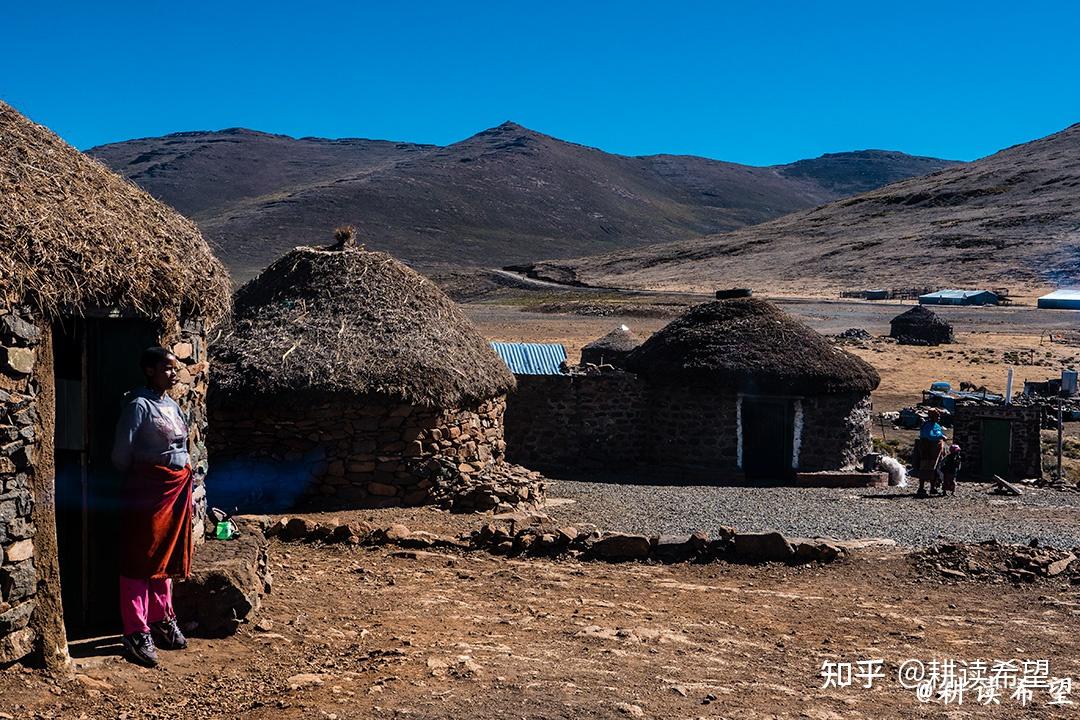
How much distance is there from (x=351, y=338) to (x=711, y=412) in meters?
7.94

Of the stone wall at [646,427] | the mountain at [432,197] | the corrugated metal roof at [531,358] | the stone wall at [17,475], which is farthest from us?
the mountain at [432,197]

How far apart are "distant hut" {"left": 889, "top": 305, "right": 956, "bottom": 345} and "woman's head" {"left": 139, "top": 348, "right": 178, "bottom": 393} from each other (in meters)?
42.6

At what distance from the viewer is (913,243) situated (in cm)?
8800

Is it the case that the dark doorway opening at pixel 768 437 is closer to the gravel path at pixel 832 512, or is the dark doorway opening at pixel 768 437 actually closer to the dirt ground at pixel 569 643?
the gravel path at pixel 832 512

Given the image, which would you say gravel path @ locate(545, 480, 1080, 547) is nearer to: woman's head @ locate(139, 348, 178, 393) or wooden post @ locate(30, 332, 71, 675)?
woman's head @ locate(139, 348, 178, 393)

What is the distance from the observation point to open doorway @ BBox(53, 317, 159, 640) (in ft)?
20.9

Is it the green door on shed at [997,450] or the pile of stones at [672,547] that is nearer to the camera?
the pile of stones at [672,547]

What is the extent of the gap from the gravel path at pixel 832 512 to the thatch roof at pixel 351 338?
2.39 metres

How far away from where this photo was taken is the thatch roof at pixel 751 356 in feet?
63.5

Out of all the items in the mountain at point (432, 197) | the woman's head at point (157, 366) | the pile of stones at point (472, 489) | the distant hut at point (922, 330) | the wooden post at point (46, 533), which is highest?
the mountain at point (432, 197)

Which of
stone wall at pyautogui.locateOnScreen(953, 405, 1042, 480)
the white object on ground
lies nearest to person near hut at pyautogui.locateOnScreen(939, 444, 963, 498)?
the white object on ground

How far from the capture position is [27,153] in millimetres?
6875

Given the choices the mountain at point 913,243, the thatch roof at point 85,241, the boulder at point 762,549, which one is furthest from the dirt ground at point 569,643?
the mountain at point 913,243

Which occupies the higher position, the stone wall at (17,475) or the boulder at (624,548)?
the stone wall at (17,475)
